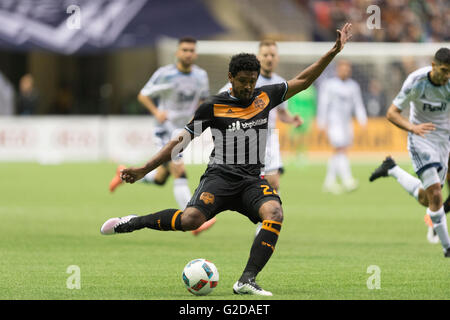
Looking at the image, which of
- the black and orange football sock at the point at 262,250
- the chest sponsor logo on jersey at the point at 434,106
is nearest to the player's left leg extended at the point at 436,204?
the chest sponsor logo on jersey at the point at 434,106

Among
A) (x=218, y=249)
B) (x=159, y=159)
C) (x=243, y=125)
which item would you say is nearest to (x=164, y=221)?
(x=159, y=159)

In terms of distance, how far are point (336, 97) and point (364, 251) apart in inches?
431

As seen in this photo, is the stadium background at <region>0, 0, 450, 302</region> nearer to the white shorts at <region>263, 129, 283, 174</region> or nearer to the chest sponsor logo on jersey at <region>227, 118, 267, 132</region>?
the white shorts at <region>263, 129, 283, 174</region>

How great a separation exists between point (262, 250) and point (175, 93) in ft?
21.0

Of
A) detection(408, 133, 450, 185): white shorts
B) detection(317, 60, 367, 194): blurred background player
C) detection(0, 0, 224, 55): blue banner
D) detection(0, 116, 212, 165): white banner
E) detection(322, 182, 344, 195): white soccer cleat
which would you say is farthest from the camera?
detection(0, 0, 224, 55): blue banner

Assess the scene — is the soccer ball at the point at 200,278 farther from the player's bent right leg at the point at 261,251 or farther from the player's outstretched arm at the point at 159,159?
the player's outstretched arm at the point at 159,159

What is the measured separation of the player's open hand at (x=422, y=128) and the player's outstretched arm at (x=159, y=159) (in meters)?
2.95

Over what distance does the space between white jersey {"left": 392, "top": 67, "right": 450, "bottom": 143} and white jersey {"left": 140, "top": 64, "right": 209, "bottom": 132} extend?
383cm

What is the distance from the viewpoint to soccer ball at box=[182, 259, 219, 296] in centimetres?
814

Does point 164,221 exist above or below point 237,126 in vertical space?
below

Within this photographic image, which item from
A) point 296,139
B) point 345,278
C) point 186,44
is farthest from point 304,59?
point 345,278

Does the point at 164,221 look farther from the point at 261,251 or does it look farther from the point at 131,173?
the point at 261,251

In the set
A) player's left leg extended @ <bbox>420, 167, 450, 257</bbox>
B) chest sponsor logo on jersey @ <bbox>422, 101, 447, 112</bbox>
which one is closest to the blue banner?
chest sponsor logo on jersey @ <bbox>422, 101, 447, 112</bbox>

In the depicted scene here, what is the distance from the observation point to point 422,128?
1030 centimetres
